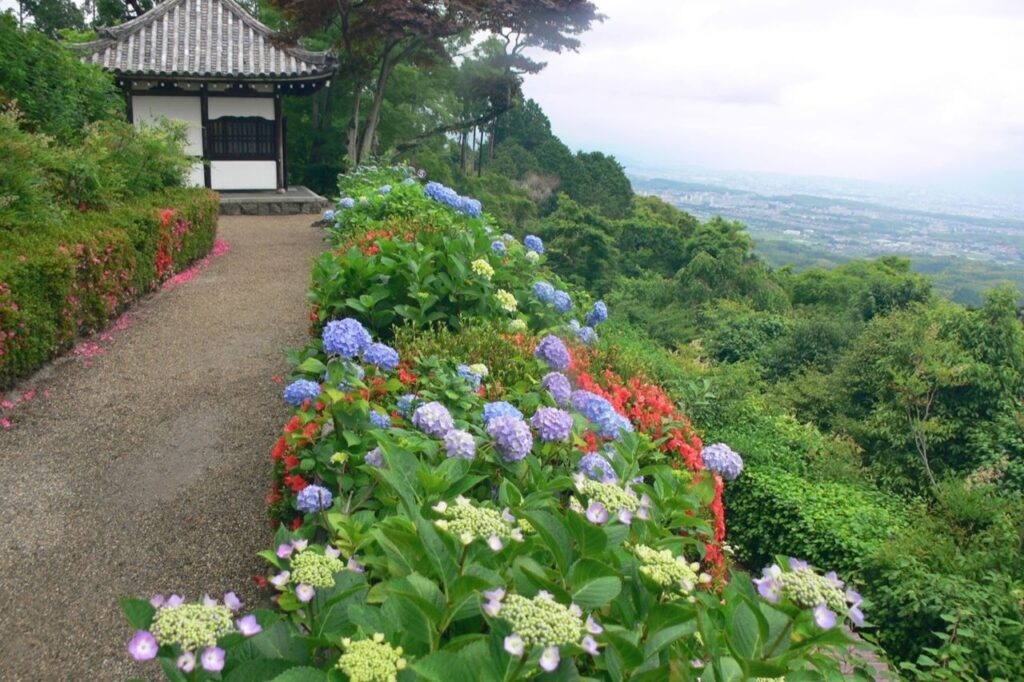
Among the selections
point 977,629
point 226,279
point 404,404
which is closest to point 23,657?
point 404,404

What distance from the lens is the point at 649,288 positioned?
18.7m

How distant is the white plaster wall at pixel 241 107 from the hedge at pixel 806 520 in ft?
42.0

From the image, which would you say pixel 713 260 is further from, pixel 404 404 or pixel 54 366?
pixel 404 404

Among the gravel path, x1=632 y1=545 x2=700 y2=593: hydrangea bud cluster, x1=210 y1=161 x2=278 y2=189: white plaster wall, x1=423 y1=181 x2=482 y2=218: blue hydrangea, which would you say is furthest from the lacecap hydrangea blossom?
x1=210 y1=161 x2=278 y2=189: white plaster wall

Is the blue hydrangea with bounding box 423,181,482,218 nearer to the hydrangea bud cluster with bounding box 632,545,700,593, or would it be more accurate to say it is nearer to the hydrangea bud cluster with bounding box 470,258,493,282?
the hydrangea bud cluster with bounding box 470,258,493,282

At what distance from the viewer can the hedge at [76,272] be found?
15.8 ft

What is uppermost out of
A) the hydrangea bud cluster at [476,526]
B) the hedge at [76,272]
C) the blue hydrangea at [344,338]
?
the blue hydrangea at [344,338]

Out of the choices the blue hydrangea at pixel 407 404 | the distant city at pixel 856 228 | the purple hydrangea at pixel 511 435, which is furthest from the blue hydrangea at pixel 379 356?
the distant city at pixel 856 228

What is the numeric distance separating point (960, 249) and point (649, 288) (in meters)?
46.6

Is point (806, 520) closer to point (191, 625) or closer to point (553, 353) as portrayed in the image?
point (553, 353)

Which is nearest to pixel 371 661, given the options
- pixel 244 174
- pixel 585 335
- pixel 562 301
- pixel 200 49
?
pixel 585 335

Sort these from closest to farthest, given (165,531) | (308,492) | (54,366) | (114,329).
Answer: (308,492)
(165,531)
(54,366)
(114,329)

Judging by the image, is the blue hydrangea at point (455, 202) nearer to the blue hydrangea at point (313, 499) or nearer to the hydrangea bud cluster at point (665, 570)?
the blue hydrangea at point (313, 499)

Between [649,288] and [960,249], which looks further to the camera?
[960,249]
